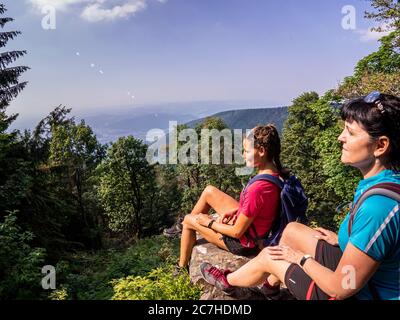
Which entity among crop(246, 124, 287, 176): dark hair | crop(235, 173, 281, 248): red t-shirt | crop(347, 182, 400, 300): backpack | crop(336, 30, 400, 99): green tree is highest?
crop(336, 30, 400, 99): green tree

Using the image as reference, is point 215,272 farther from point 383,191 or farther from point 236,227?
point 383,191

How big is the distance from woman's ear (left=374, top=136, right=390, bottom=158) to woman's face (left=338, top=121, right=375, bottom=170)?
30 mm

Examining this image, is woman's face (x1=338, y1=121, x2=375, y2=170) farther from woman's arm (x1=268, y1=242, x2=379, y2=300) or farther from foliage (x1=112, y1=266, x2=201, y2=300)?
foliage (x1=112, y1=266, x2=201, y2=300)

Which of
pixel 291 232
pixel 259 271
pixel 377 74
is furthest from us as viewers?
pixel 377 74

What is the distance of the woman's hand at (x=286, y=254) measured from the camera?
3200 mm

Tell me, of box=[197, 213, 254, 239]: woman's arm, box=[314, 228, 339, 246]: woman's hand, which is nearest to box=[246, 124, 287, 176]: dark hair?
box=[197, 213, 254, 239]: woman's arm

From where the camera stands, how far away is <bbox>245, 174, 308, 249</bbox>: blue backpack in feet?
14.3

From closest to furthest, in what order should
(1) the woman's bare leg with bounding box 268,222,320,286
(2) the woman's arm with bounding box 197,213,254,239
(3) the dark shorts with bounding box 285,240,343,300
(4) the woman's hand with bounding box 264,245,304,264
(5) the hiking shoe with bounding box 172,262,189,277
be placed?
1. (3) the dark shorts with bounding box 285,240,343,300
2. (4) the woman's hand with bounding box 264,245,304,264
3. (1) the woman's bare leg with bounding box 268,222,320,286
4. (2) the woman's arm with bounding box 197,213,254,239
5. (5) the hiking shoe with bounding box 172,262,189,277

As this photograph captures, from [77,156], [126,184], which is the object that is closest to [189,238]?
[126,184]

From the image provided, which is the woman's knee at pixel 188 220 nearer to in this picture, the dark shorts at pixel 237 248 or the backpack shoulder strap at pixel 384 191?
the dark shorts at pixel 237 248

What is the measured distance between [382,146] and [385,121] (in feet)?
0.64

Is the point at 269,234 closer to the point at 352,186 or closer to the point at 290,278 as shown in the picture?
the point at 290,278

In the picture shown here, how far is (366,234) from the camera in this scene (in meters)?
2.33
